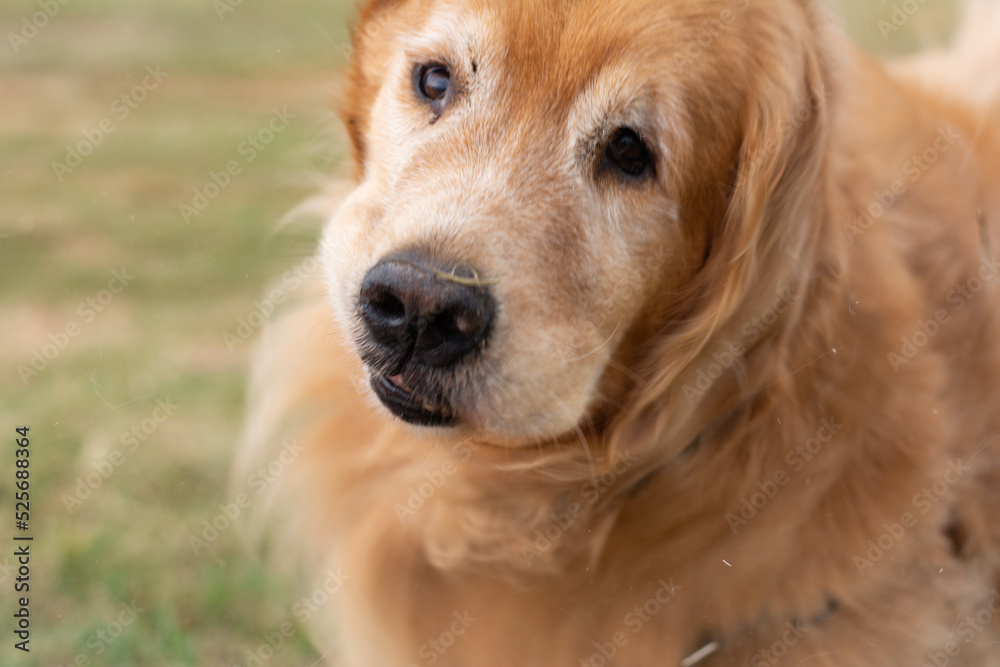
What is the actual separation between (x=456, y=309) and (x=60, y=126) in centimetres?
552

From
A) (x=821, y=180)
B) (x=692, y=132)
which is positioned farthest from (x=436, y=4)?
(x=821, y=180)

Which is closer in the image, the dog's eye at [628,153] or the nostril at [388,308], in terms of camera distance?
the nostril at [388,308]

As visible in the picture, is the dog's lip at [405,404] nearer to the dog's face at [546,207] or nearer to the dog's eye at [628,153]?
the dog's face at [546,207]

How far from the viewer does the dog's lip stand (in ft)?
7.03

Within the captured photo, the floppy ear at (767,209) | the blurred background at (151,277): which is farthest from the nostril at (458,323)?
the blurred background at (151,277)

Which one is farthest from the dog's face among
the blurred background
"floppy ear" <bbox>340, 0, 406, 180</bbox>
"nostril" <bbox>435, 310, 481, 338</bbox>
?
the blurred background

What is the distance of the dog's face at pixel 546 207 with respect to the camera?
200 cm

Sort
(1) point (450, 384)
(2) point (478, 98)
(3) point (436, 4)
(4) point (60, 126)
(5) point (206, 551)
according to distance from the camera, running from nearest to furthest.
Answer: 1. (1) point (450, 384)
2. (2) point (478, 98)
3. (3) point (436, 4)
4. (5) point (206, 551)
5. (4) point (60, 126)

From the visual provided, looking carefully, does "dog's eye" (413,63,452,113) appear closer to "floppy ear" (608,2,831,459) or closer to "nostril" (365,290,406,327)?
"nostril" (365,290,406,327)

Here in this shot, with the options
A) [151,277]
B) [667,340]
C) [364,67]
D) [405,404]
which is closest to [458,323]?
[405,404]

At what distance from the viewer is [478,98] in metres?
2.20

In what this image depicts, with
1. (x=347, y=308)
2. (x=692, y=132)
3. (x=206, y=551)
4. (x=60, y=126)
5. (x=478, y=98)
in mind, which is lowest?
(x=60, y=126)

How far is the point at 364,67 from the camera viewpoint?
2703mm

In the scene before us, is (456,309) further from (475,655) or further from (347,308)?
(475,655)
